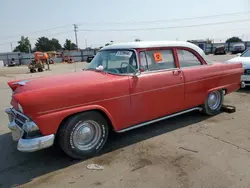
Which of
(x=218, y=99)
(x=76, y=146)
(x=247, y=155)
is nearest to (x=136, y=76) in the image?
(x=76, y=146)

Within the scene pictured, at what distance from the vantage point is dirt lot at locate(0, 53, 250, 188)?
9.31ft

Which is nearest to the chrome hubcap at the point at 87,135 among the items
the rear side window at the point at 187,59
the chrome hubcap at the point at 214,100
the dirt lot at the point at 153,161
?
the dirt lot at the point at 153,161

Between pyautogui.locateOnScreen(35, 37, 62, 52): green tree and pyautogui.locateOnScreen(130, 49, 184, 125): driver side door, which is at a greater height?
pyautogui.locateOnScreen(35, 37, 62, 52): green tree

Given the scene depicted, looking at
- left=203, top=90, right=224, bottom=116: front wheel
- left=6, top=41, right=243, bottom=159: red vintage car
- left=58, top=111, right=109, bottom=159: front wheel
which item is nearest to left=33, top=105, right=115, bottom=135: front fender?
left=6, top=41, right=243, bottom=159: red vintage car

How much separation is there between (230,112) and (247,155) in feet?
7.31

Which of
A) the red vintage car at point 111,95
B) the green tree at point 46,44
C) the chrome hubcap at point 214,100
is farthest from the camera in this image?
the green tree at point 46,44

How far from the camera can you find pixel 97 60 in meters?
4.42

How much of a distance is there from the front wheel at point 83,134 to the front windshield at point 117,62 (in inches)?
36.2

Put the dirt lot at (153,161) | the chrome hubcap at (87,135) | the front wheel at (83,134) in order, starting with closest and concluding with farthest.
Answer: the dirt lot at (153,161) → the front wheel at (83,134) → the chrome hubcap at (87,135)

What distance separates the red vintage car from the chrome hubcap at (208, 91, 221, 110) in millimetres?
53

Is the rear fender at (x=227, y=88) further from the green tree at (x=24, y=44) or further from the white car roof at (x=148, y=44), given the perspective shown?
the green tree at (x=24, y=44)

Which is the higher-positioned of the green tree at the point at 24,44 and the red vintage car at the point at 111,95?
the green tree at the point at 24,44

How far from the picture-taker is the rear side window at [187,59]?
4.46 meters

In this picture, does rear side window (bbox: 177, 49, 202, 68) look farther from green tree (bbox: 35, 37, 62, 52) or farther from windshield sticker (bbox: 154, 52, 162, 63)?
green tree (bbox: 35, 37, 62, 52)
